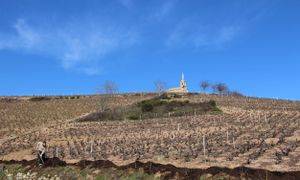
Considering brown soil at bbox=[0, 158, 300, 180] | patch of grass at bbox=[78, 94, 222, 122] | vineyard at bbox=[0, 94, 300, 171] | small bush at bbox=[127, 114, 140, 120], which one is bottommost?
brown soil at bbox=[0, 158, 300, 180]

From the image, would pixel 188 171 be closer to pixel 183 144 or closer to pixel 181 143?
pixel 183 144

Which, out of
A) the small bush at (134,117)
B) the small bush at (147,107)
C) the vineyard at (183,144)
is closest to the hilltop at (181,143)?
the vineyard at (183,144)

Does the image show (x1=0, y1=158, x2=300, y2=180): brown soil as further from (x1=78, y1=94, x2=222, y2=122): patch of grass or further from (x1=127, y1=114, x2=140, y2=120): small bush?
(x1=78, y1=94, x2=222, y2=122): patch of grass

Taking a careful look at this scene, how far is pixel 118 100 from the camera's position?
104688 mm

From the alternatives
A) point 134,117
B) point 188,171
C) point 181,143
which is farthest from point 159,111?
point 188,171

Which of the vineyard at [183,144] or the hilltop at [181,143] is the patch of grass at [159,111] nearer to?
the hilltop at [181,143]

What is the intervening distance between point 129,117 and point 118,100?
120 ft

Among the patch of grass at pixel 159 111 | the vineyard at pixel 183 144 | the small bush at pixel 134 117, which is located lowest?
the vineyard at pixel 183 144


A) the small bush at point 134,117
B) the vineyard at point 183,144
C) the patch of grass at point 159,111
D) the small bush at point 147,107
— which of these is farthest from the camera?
the small bush at point 147,107

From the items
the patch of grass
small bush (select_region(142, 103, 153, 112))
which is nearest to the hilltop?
the patch of grass

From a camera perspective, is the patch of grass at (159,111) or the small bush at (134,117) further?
the patch of grass at (159,111)

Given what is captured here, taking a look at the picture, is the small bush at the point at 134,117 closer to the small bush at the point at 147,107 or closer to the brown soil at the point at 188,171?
the small bush at the point at 147,107

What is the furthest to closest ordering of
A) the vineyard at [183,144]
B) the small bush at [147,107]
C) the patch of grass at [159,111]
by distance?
the small bush at [147,107], the patch of grass at [159,111], the vineyard at [183,144]

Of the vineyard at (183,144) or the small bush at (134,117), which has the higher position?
the small bush at (134,117)
